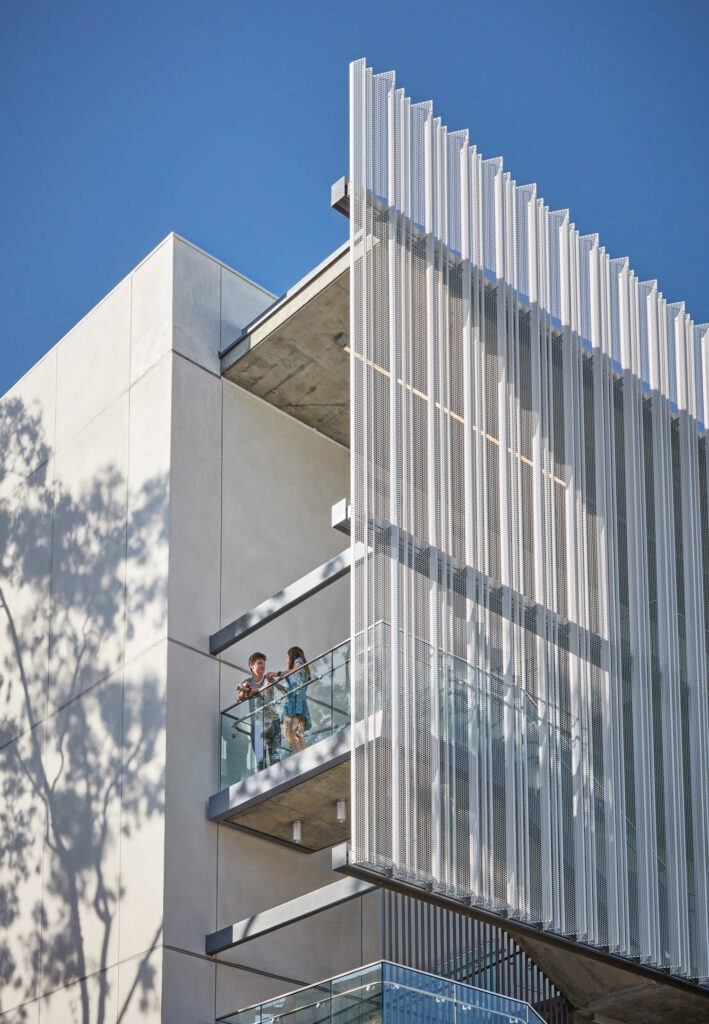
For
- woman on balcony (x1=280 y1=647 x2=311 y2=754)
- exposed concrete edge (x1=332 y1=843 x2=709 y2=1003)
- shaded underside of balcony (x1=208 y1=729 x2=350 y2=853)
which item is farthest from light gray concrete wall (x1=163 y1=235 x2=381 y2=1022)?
exposed concrete edge (x1=332 y1=843 x2=709 y2=1003)

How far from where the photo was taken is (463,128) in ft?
49.8

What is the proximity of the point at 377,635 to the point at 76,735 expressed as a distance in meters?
5.07

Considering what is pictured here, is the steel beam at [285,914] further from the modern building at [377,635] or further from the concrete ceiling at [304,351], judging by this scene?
the concrete ceiling at [304,351]

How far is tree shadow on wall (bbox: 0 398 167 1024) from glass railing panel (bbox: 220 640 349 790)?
89 cm

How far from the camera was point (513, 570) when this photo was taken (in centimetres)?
1410

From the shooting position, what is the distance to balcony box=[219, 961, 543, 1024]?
37.8 feet

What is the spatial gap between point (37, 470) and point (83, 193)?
54.3 m

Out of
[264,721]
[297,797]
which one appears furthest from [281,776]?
[264,721]

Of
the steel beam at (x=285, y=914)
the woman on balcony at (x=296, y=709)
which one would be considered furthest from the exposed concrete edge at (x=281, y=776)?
the steel beam at (x=285, y=914)

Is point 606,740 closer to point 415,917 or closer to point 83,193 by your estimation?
point 415,917

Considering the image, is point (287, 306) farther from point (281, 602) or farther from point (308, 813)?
point (308, 813)

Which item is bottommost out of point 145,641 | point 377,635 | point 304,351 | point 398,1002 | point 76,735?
point 398,1002

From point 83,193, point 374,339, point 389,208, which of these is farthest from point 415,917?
point 83,193

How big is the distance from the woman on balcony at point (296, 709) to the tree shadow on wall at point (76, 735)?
137 centimetres
